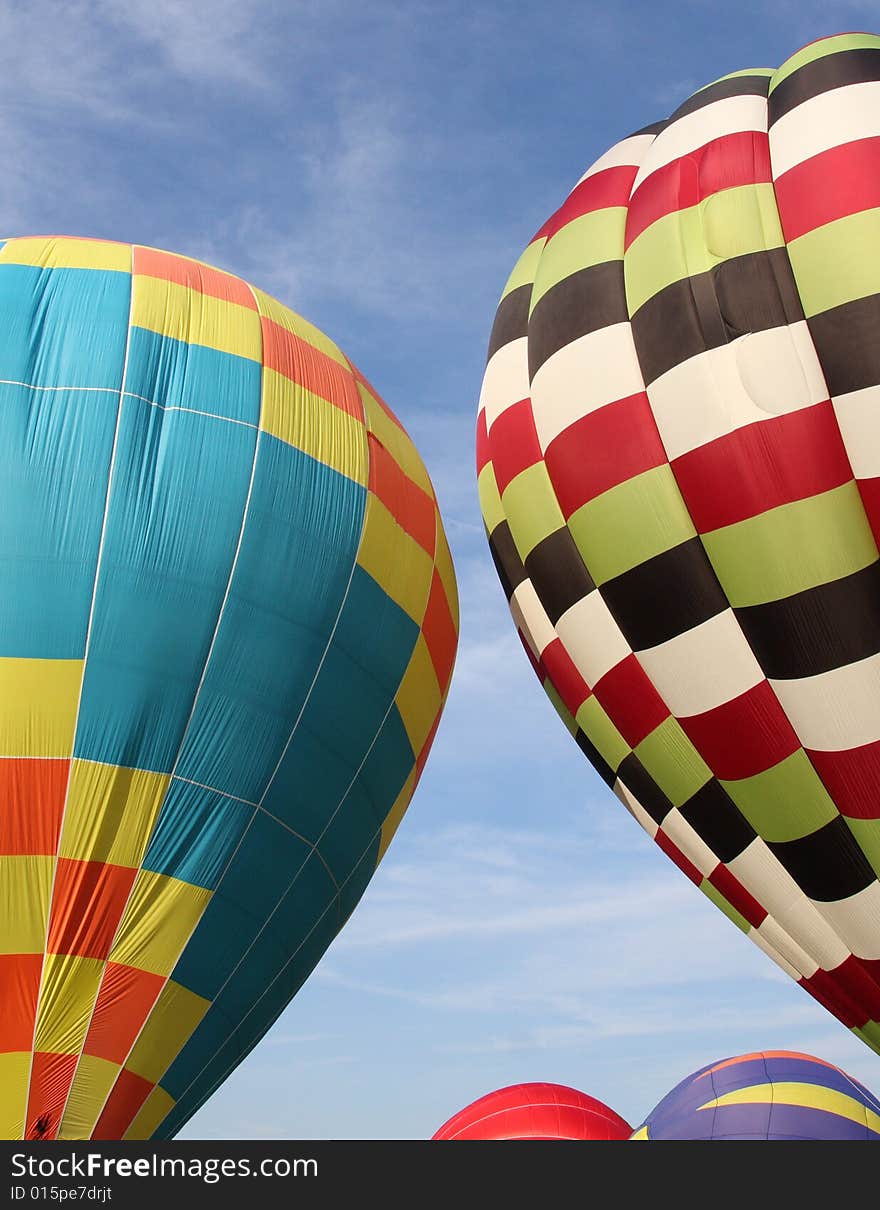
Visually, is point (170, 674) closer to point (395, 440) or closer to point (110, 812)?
point (110, 812)

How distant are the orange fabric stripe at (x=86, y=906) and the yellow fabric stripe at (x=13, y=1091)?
517mm

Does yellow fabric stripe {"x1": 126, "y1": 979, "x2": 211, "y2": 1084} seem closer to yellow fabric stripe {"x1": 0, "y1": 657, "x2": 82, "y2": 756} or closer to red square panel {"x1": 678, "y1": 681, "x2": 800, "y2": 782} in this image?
yellow fabric stripe {"x1": 0, "y1": 657, "x2": 82, "y2": 756}

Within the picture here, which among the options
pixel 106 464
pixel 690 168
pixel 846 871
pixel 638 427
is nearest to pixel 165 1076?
pixel 106 464

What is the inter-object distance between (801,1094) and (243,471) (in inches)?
316

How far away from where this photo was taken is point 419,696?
8.52 meters

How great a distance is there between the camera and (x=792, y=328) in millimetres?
6723

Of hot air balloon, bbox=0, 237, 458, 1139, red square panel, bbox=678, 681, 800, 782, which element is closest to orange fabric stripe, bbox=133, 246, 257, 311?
hot air balloon, bbox=0, 237, 458, 1139

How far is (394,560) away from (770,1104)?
6726 mm

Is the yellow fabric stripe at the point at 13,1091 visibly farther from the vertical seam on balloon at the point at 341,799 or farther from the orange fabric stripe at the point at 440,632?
the orange fabric stripe at the point at 440,632

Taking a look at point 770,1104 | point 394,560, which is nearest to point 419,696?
point 394,560

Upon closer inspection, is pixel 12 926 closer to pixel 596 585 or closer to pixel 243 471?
pixel 243 471

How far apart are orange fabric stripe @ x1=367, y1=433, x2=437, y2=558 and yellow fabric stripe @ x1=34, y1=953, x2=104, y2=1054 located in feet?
10.5

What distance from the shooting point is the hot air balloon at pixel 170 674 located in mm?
6605
